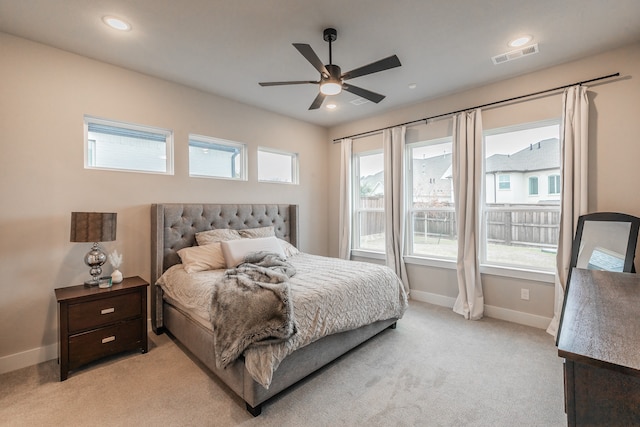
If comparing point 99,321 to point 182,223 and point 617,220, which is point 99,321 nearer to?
point 182,223

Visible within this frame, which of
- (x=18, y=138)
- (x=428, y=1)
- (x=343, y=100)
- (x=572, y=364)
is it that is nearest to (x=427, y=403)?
(x=572, y=364)

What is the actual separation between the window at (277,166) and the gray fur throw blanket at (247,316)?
2579 mm

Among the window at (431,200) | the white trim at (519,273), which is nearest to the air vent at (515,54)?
the window at (431,200)

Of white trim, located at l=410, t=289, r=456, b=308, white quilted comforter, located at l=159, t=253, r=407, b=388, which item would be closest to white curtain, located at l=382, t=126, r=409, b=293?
white trim, located at l=410, t=289, r=456, b=308

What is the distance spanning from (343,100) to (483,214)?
2.42 m

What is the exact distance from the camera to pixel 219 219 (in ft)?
12.4

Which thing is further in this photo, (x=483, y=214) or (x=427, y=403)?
(x=483, y=214)

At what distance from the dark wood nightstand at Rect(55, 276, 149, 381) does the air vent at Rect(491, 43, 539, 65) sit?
13.7 feet

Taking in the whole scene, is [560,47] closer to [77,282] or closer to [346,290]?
[346,290]

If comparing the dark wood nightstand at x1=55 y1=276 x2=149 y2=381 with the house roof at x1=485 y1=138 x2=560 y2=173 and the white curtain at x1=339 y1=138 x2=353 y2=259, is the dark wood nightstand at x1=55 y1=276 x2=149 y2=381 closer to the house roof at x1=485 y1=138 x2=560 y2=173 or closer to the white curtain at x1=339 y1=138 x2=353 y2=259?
the white curtain at x1=339 y1=138 x2=353 y2=259

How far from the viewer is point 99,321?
2.51 meters

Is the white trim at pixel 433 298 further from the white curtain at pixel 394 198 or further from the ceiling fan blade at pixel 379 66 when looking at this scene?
the ceiling fan blade at pixel 379 66

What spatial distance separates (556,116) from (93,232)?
477 centimetres

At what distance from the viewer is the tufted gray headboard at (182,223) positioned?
10.5 feet
